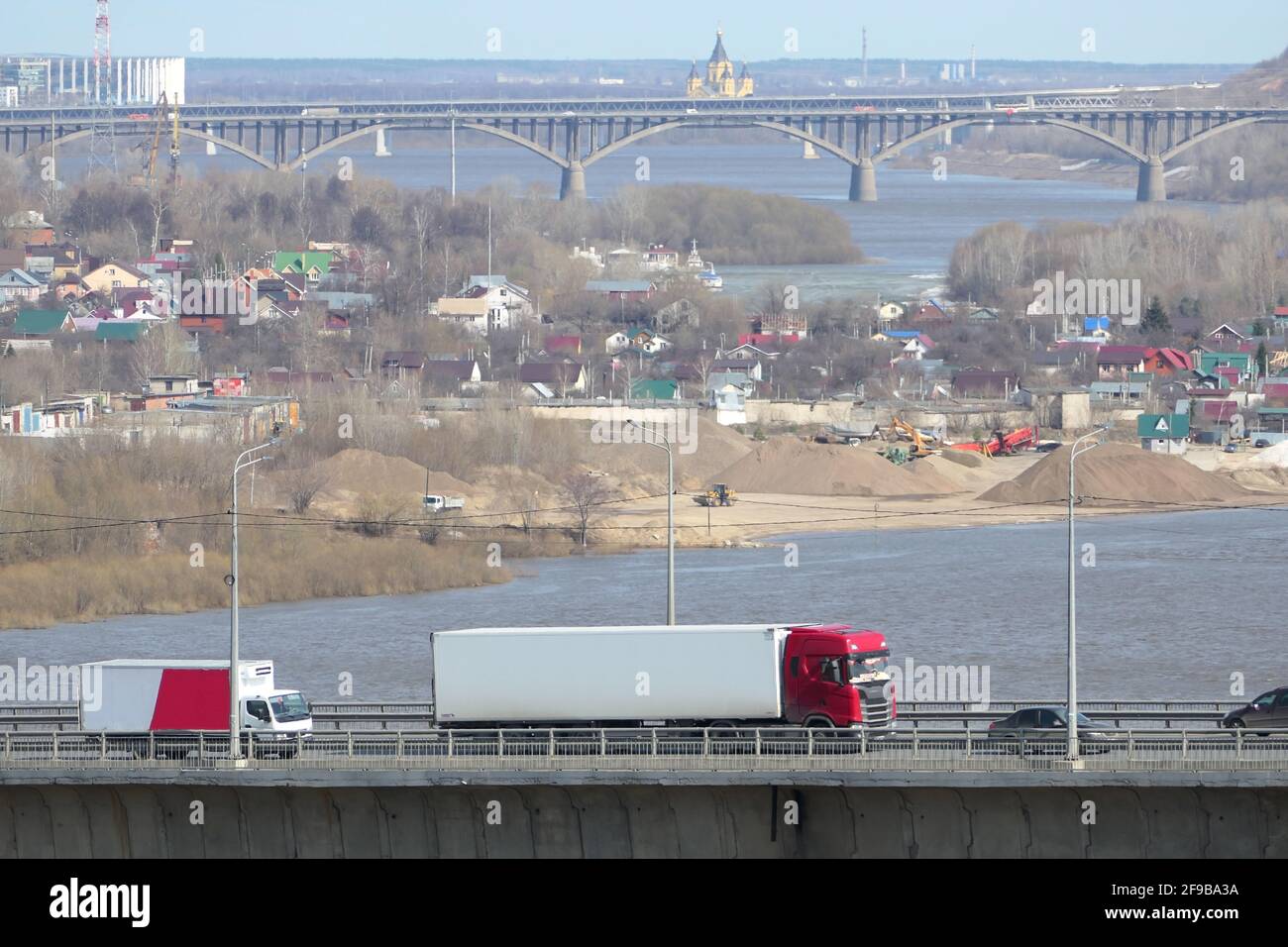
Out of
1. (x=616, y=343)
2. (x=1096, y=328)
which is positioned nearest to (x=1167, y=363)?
(x=1096, y=328)

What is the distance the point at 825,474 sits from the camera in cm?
4584

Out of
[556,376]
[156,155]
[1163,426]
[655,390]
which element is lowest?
[1163,426]

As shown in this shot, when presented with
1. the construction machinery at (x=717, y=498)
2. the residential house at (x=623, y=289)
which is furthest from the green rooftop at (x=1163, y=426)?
the residential house at (x=623, y=289)

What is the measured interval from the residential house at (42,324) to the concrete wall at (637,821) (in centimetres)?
4835

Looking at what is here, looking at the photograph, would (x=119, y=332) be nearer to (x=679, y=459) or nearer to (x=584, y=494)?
(x=679, y=459)

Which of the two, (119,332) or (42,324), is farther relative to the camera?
(42,324)

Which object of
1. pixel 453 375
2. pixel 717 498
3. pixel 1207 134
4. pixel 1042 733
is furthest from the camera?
pixel 1207 134

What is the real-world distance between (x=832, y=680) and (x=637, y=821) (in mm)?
2324

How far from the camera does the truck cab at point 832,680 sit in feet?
59.4

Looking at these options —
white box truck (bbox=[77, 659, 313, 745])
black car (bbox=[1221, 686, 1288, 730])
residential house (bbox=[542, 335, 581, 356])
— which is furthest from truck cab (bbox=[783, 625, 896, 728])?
residential house (bbox=[542, 335, 581, 356])

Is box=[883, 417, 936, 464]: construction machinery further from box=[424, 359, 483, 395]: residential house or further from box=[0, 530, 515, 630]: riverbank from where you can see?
box=[0, 530, 515, 630]: riverbank

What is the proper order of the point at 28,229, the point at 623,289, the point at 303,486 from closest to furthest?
the point at 303,486 → the point at 623,289 → the point at 28,229
